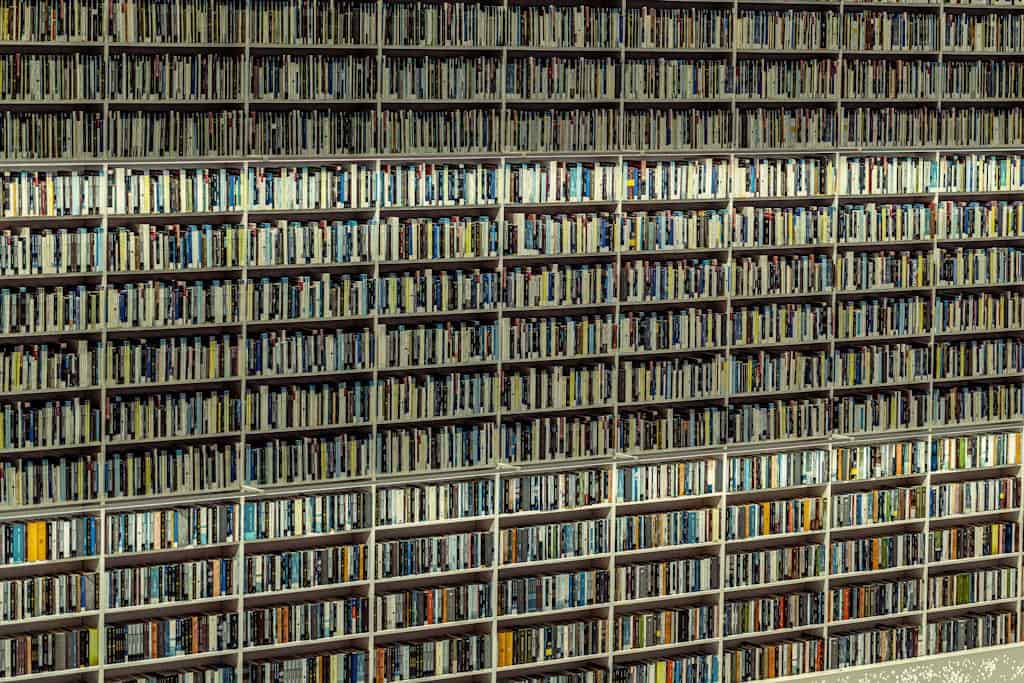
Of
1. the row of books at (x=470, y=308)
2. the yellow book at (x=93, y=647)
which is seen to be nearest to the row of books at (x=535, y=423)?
the row of books at (x=470, y=308)

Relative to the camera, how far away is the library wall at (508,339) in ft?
28.0

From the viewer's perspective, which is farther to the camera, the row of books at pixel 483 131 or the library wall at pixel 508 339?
the library wall at pixel 508 339

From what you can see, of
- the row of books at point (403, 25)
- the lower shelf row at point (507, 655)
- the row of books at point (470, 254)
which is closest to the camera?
the row of books at point (403, 25)

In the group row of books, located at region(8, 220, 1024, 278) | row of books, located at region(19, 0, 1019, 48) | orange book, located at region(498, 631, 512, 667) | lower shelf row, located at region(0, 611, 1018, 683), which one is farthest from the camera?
orange book, located at region(498, 631, 512, 667)

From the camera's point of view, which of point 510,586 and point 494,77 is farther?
point 510,586

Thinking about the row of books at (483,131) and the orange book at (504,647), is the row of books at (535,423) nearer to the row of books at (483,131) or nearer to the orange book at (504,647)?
the orange book at (504,647)

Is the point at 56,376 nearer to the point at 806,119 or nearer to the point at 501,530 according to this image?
the point at 501,530

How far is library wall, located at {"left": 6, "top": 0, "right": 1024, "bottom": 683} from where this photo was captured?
854cm

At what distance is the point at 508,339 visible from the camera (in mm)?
9414

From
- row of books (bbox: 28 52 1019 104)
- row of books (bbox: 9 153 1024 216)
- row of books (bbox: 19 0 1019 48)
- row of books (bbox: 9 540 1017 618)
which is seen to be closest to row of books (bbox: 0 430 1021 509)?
row of books (bbox: 9 540 1017 618)

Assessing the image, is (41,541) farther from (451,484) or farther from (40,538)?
(451,484)

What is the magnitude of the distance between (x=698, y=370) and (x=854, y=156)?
56.1 inches

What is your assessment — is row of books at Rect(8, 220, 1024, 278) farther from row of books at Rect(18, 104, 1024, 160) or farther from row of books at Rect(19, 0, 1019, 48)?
row of books at Rect(19, 0, 1019, 48)

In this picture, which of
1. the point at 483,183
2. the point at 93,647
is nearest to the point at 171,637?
the point at 93,647
